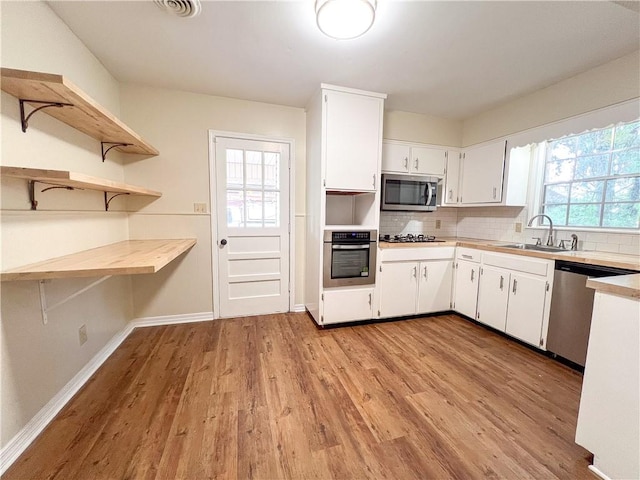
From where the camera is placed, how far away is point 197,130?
8.87 ft

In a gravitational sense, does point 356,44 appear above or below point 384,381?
above

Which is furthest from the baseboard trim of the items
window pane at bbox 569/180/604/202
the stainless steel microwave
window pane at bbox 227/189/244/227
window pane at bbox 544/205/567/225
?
window pane at bbox 569/180/604/202

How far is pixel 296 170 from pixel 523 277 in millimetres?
2581

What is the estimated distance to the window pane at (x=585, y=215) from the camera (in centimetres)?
237

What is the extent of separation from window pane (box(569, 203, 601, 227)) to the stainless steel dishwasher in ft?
2.53

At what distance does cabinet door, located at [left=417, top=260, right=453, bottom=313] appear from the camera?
2977mm

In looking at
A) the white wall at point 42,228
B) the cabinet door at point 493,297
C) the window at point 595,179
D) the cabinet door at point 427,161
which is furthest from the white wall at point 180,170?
the window at point 595,179

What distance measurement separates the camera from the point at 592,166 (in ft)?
7.89

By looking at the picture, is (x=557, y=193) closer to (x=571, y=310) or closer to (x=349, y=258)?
(x=571, y=310)

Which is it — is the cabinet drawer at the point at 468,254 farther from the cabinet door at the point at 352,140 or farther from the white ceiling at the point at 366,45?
the white ceiling at the point at 366,45

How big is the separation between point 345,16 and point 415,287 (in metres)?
2.58

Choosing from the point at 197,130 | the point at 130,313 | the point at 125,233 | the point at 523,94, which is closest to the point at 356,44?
the point at 197,130

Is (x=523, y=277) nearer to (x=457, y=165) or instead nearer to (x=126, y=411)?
(x=457, y=165)

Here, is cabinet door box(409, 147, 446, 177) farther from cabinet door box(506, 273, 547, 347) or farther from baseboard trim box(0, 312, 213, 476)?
baseboard trim box(0, 312, 213, 476)
